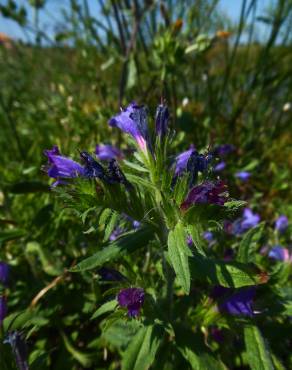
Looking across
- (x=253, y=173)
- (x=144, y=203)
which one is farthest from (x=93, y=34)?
(x=144, y=203)

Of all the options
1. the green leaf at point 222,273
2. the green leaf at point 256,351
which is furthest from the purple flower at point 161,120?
the green leaf at point 256,351

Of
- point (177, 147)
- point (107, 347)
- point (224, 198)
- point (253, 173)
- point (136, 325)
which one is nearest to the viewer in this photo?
point (224, 198)

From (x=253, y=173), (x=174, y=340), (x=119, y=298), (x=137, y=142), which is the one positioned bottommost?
(x=174, y=340)

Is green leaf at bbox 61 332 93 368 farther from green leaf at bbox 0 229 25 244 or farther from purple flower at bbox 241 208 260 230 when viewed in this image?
purple flower at bbox 241 208 260 230

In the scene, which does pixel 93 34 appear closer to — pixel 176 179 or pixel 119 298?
pixel 176 179

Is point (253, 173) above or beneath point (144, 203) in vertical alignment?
above

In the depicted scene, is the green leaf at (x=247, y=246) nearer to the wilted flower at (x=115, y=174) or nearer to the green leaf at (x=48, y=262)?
the wilted flower at (x=115, y=174)

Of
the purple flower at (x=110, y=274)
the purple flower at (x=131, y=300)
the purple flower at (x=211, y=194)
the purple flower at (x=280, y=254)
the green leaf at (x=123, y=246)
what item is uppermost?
the purple flower at (x=211, y=194)
